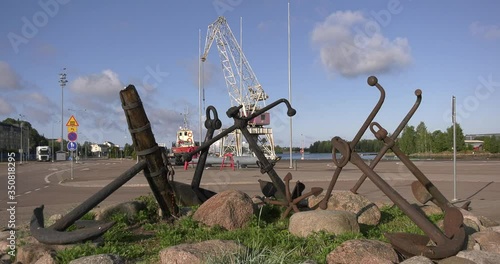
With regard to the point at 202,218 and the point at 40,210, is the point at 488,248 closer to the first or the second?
the point at 202,218

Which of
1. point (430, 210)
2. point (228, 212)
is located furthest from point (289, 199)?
point (430, 210)

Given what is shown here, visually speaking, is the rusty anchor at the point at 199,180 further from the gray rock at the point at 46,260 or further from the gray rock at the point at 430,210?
the gray rock at the point at 430,210

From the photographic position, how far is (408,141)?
101312 millimetres

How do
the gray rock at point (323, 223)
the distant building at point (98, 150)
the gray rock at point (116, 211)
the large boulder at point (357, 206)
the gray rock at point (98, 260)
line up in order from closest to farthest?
the gray rock at point (98, 260), the gray rock at point (323, 223), the large boulder at point (357, 206), the gray rock at point (116, 211), the distant building at point (98, 150)

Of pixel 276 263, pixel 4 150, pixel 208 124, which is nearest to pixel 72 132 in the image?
pixel 208 124

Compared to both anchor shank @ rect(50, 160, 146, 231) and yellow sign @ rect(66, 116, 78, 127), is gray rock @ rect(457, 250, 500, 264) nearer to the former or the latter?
anchor shank @ rect(50, 160, 146, 231)

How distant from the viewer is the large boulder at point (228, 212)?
615 cm

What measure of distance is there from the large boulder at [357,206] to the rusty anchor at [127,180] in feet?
7.76

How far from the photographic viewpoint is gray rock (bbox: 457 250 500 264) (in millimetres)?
4562

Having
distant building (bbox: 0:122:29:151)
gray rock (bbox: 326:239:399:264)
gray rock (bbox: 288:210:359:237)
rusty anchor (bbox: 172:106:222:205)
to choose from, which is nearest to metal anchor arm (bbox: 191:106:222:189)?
rusty anchor (bbox: 172:106:222:205)

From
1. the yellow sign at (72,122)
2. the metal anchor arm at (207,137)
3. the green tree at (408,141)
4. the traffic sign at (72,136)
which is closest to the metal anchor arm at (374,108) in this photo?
the metal anchor arm at (207,137)

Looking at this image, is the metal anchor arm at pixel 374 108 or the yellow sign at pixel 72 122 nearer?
the metal anchor arm at pixel 374 108

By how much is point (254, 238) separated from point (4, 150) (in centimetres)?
9832

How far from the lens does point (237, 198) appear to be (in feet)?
20.8
